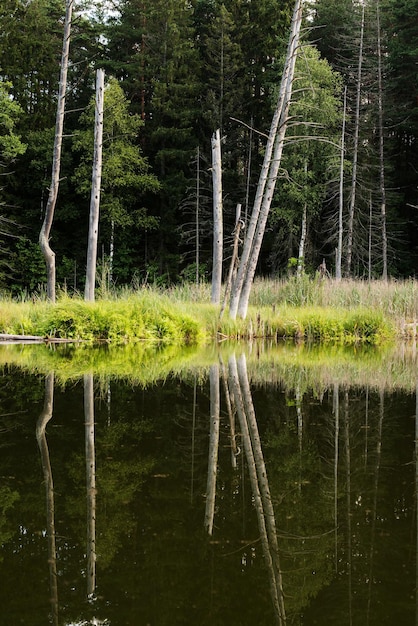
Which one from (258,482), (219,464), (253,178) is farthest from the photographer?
(253,178)

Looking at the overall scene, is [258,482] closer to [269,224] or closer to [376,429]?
[376,429]

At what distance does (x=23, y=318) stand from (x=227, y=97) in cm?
2233

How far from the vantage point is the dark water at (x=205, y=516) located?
7.91ft

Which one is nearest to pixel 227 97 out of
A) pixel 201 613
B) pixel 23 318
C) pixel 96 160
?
pixel 96 160

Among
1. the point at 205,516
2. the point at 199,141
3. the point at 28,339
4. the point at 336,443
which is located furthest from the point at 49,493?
the point at 199,141

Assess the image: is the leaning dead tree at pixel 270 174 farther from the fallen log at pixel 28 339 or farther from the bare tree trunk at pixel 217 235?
the fallen log at pixel 28 339

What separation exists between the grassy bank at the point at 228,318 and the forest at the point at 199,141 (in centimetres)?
1294

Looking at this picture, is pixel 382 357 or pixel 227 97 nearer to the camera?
pixel 382 357

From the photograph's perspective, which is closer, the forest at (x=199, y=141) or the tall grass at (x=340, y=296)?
the tall grass at (x=340, y=296)

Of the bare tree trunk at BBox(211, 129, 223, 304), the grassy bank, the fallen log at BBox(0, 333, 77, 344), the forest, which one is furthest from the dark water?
the forest

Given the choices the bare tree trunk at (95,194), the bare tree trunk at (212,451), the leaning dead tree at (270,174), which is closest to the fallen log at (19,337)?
the leaning dead tree at (270,174)

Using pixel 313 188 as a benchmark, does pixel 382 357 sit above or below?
below

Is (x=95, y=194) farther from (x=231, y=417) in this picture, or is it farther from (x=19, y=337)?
(x=231, y=417)

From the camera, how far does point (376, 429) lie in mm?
5336
